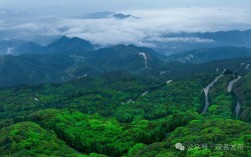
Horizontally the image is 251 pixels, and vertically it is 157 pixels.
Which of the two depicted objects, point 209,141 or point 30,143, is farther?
point 30,143

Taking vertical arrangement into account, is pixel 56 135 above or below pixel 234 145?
below

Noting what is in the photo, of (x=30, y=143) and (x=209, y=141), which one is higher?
(x=209, y=141)

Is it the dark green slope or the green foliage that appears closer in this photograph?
the green foliage

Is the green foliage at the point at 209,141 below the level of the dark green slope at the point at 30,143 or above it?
above

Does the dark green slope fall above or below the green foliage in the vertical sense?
below

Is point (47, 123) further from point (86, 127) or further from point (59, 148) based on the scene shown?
point (59, 148)

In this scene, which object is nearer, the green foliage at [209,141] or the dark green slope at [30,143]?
the green foliage at [209,141]

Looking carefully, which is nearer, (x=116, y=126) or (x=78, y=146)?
(x=78, y=146)

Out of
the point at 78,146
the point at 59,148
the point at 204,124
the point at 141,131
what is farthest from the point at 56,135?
the point at 204,124

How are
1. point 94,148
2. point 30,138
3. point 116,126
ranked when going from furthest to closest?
point 116,126 < point 94,148 < point 30,138

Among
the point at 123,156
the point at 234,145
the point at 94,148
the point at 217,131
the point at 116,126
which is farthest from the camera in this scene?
the point at 116,126
